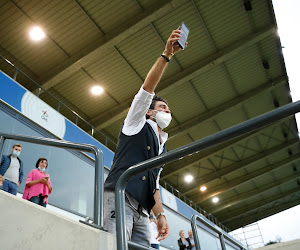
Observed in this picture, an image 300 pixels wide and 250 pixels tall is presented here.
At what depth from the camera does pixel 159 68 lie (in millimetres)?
1695

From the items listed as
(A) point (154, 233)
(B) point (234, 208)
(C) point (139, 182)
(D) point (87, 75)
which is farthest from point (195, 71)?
(B) point (234, 208)

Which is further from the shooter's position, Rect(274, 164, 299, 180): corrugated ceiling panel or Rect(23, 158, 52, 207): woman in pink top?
Rect(274, 164, 299, 180): corrugated ceiling panel

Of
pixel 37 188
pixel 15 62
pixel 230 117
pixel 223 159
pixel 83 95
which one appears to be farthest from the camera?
pixel 223 159

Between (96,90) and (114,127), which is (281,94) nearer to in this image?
(114,127)

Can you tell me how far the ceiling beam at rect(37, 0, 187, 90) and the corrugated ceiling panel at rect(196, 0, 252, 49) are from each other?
92cm

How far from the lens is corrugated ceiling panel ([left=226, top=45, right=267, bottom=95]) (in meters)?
11.0

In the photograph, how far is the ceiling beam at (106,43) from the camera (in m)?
8.36

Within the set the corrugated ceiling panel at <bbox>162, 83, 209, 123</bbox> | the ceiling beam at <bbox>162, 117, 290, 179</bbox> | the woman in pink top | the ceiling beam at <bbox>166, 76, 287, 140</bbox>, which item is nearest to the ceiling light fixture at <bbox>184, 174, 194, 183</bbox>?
the ceiling beam at <bbox>162, 117, 290, 179</bbox>

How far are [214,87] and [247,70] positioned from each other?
1312mm

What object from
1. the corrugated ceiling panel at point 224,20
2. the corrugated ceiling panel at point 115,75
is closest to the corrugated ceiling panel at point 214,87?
the corrugated ceiling panel at point 224,20

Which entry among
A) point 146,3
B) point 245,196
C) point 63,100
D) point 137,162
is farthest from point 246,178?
point 137,162

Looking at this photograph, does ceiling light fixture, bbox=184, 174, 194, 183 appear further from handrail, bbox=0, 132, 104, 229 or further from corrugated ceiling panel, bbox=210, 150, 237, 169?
handrail, bbox=0, 132, 104, 229

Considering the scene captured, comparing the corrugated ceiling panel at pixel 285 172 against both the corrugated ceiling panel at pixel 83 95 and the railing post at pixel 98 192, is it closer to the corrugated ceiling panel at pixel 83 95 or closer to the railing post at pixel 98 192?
the corrugated ceiling panel at pixel 83 95

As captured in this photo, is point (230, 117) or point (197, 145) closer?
point (197, 145)
